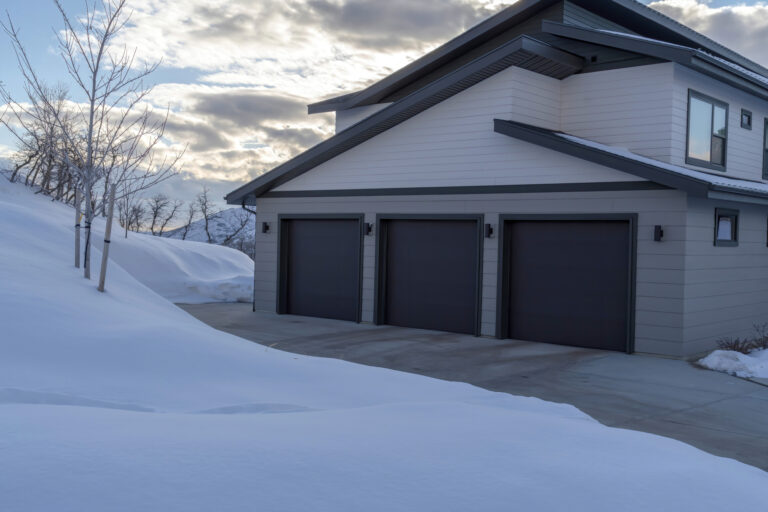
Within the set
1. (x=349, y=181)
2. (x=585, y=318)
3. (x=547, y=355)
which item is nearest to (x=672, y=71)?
(x=585, y=318)

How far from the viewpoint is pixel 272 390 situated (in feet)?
19.0

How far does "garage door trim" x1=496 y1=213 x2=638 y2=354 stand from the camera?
12133 mm

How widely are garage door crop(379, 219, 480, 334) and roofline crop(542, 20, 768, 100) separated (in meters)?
4.32

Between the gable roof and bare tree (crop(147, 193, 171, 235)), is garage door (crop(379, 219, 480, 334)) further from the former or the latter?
bare tree (crop(147, 193, 171, 235))

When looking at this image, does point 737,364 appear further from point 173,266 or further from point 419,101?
point 173,266

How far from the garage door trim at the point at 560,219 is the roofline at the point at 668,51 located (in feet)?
10.5

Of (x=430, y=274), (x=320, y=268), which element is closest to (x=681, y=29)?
(x=430, y=274)

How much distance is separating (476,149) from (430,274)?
2761 millimetres

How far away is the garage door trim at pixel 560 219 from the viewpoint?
12133mm

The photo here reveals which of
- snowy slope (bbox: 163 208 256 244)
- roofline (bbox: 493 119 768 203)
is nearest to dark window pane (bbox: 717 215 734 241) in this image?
roofline (bbox: 493 119 768 203)

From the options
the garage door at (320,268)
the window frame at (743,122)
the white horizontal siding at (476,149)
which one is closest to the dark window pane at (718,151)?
the window frame at (743,122)

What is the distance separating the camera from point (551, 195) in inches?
516

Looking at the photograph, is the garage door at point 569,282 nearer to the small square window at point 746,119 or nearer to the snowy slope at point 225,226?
the small square window at point 746,119

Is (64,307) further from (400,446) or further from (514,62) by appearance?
(514,62)
